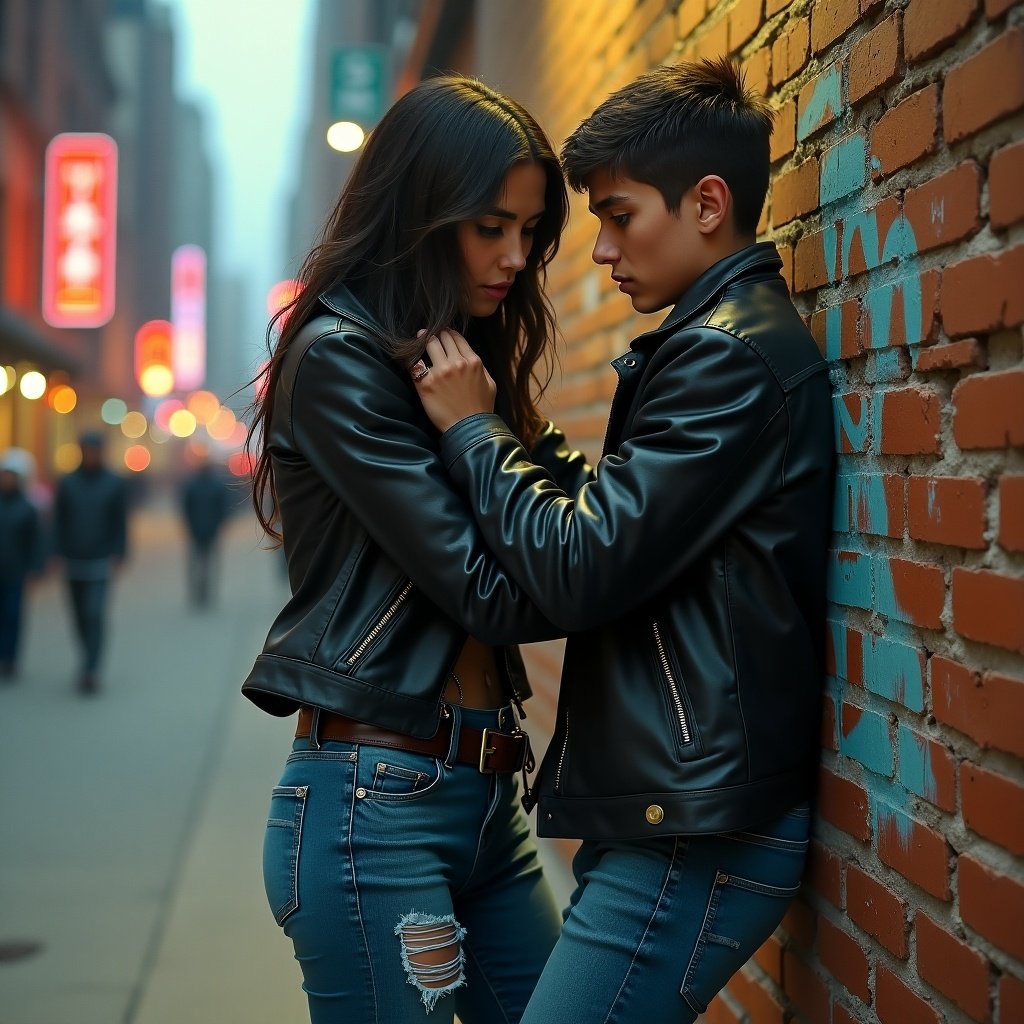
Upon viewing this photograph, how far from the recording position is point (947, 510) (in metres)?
1.79

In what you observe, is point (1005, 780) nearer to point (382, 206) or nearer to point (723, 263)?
point (723, 263)

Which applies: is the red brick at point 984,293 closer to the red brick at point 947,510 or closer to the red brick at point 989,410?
the red brick at point 989,410

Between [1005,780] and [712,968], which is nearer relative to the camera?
[1005,780]

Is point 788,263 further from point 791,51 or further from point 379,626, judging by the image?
point 379,626

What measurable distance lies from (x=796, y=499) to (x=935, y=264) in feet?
1.41

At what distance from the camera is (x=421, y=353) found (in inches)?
85.8

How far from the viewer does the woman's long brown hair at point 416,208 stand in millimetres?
2229

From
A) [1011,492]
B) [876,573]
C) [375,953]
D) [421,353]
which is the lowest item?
[375,953]

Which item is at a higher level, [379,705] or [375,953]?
[379,705]

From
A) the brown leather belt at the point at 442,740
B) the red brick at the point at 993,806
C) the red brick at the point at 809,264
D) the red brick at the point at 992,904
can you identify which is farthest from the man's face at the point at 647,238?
the red brick at the point at 992,904

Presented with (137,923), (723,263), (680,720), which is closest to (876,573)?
(680,720)

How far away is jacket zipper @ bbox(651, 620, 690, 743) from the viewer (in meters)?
1.93

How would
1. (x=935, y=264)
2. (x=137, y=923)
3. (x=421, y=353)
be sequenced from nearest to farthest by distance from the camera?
(x=935, y=264) → (x=421, y=353) → (x=137, y=923)

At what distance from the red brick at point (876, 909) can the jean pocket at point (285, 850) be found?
3.11 ft
